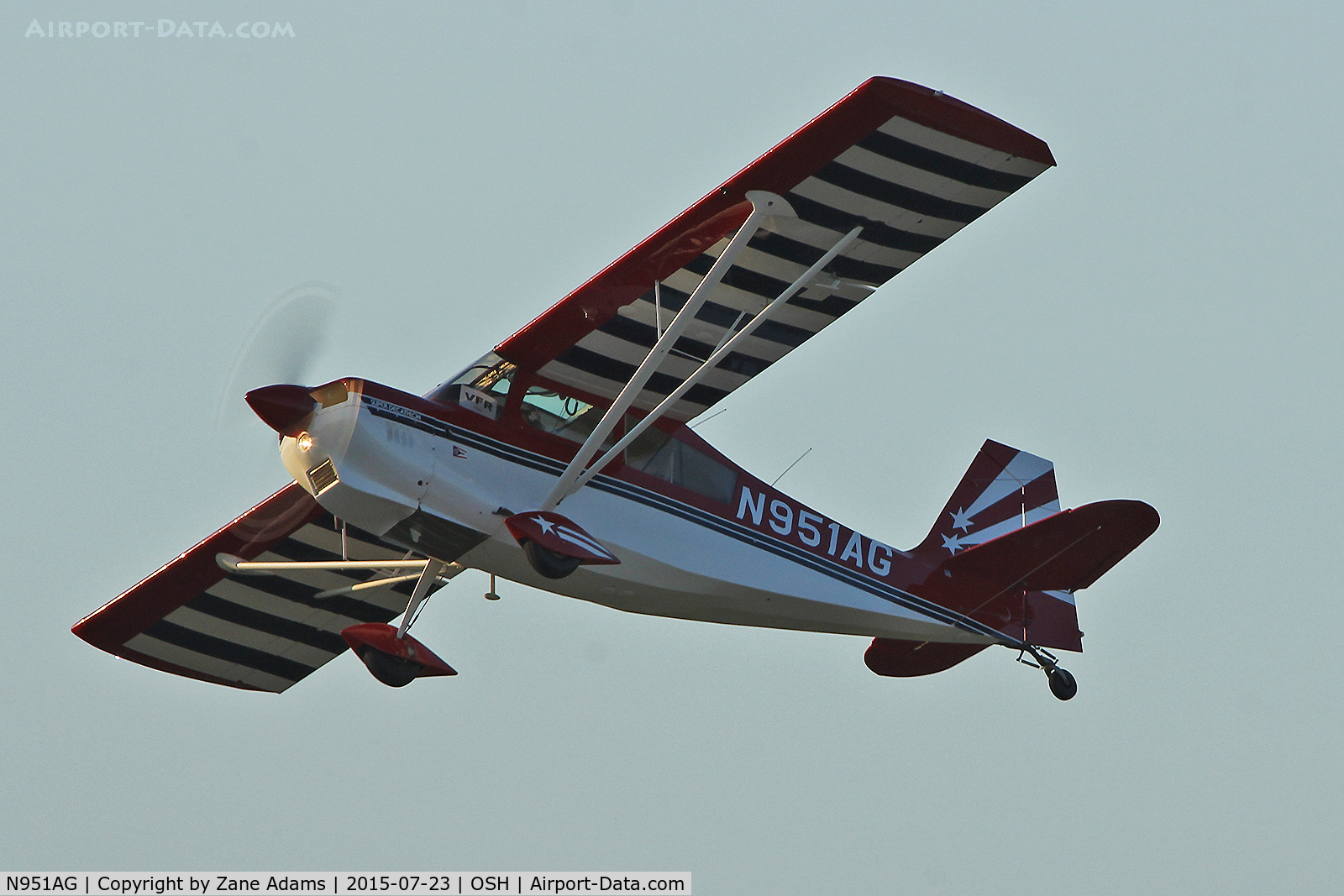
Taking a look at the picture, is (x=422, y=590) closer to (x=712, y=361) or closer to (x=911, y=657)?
(x=712, y=361)

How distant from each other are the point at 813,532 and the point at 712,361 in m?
2.36

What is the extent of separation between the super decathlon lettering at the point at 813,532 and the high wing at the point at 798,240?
0.93 metres

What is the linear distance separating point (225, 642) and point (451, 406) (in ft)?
15.3

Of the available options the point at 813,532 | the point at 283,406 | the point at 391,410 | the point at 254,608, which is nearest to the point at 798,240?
the point at 813,532

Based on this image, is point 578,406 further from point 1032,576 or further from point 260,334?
point 1032,576

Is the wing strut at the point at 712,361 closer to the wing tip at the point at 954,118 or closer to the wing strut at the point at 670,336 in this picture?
the wing strut at the point at 670,336

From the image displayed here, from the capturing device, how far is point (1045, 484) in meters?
18.3

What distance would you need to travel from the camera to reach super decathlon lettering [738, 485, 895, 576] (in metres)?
15.9

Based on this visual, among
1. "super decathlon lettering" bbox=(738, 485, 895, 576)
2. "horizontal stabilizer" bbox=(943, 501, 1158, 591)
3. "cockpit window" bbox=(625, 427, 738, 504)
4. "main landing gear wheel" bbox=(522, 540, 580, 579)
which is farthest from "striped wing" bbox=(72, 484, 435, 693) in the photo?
"horizontal stabilizer" bbox=(943, 501, 1158, 591)

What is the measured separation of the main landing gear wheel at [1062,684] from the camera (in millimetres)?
16594

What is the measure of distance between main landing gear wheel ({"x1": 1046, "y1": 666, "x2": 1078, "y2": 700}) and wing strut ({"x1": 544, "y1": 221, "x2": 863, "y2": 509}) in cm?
429

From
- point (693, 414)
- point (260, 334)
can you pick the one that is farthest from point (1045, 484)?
point (260, 334)

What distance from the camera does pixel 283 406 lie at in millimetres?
13922

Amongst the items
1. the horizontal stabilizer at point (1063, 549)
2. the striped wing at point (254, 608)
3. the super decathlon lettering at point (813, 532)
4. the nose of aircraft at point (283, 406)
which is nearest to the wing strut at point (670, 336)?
the super decathlon lettering at point (813, 532)
